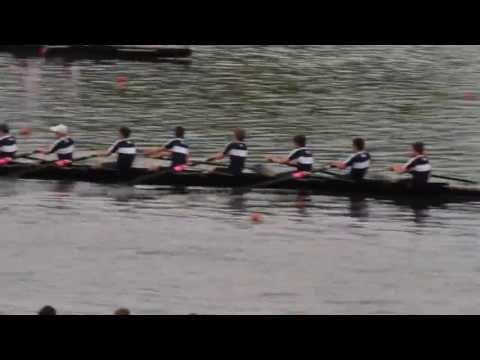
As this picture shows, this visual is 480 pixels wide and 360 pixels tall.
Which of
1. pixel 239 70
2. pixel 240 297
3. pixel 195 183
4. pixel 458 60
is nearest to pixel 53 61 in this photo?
pixel 239 70

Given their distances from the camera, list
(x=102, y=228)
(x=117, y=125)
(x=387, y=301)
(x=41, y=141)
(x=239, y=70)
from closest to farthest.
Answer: (x=387, y=301)
(x=102, y=228)
(x=41, y=141)
(x=117, y=125)
(x=239, y=70)

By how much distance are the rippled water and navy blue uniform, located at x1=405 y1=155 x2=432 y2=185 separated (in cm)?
51

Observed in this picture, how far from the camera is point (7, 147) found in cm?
2253

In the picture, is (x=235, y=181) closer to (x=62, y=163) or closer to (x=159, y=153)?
(x=159, y=153)

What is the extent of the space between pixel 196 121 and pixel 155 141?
8.49 feet

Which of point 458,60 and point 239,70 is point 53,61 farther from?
point 458,60

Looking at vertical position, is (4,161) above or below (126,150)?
below

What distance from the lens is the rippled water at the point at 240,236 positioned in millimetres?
16817

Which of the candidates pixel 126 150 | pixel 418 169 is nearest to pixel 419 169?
pixel 418 169

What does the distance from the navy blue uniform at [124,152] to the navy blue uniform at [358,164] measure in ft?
12.9

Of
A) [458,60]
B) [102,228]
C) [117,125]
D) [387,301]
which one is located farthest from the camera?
[458,60]

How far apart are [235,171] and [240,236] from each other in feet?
7.94

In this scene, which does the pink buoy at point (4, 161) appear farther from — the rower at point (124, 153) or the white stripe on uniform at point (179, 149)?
the white stripe on uniform at point (179, 149)

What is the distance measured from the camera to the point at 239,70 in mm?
38625
